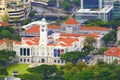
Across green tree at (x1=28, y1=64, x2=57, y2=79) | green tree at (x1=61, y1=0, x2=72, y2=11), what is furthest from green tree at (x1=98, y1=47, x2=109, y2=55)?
green tree at (x1=61, y1=0, x2=72, y2=11)

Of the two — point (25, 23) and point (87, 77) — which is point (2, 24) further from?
point (87, 77)

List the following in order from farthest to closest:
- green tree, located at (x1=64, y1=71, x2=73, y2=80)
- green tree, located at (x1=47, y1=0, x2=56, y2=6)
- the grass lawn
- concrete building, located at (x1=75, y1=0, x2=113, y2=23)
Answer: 1. green tree, located at (x1=47, y1=0, x2=56, y2=6)
2. concrete building, located at (x1=75, y1=0, x2=113, y2=23)
3. the grass lawn
4. green tree, located at (x1=64, y1=71, x2=73, y2=80)

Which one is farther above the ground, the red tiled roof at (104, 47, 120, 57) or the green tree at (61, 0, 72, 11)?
the green tree at (61, 0, 72, 11)

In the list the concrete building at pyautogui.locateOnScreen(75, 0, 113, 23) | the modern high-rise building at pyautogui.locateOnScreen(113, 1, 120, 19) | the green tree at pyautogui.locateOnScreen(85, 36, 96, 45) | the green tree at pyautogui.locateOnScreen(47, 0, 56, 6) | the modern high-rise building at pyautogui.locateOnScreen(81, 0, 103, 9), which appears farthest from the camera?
the green tree at pyautogui.locateOnScreen(47, 0, 56, 6)

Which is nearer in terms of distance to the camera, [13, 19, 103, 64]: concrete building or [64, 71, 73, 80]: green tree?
[64, 71, 73, 80]: green tree

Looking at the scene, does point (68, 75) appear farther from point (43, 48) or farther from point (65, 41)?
point (65, 41)

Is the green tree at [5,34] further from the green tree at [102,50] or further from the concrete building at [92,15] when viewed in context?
the concrete building at [92,15]

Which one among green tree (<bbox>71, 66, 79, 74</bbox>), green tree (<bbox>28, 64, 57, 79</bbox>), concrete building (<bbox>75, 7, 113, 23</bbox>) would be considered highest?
concrete building (<bbox>75, 7, 113, 23</bbox>)

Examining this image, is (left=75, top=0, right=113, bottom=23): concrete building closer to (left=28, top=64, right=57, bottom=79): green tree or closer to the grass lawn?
the grass lawn

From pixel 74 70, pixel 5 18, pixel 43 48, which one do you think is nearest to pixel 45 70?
pixel 74 70
